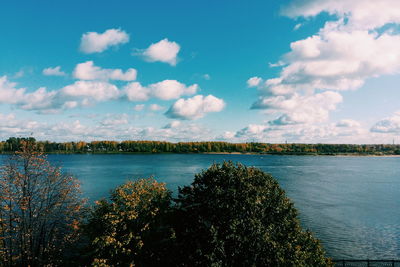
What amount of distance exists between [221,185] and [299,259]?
947 cm

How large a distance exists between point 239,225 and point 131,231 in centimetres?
977

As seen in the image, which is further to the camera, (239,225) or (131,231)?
(131,231)

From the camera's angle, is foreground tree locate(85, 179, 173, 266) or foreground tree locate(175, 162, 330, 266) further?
foreground tree locate(85, 179, 173, 266)

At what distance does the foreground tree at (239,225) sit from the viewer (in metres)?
24.5

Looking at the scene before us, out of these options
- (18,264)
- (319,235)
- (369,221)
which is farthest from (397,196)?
(18,264)

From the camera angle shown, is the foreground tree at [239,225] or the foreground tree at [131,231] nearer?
the foreground tree at [239,225]

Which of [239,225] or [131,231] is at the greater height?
[239,225]

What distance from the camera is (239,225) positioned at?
25125 millimetres

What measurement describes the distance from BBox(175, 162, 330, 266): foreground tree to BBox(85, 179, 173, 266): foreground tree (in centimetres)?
184

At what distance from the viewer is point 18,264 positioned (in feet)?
98.4

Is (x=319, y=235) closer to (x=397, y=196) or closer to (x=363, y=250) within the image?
(x=363, y=250)

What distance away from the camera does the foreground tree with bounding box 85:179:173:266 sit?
24906mm

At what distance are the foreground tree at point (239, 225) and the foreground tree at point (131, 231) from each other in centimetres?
184

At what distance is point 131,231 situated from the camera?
2600cm
